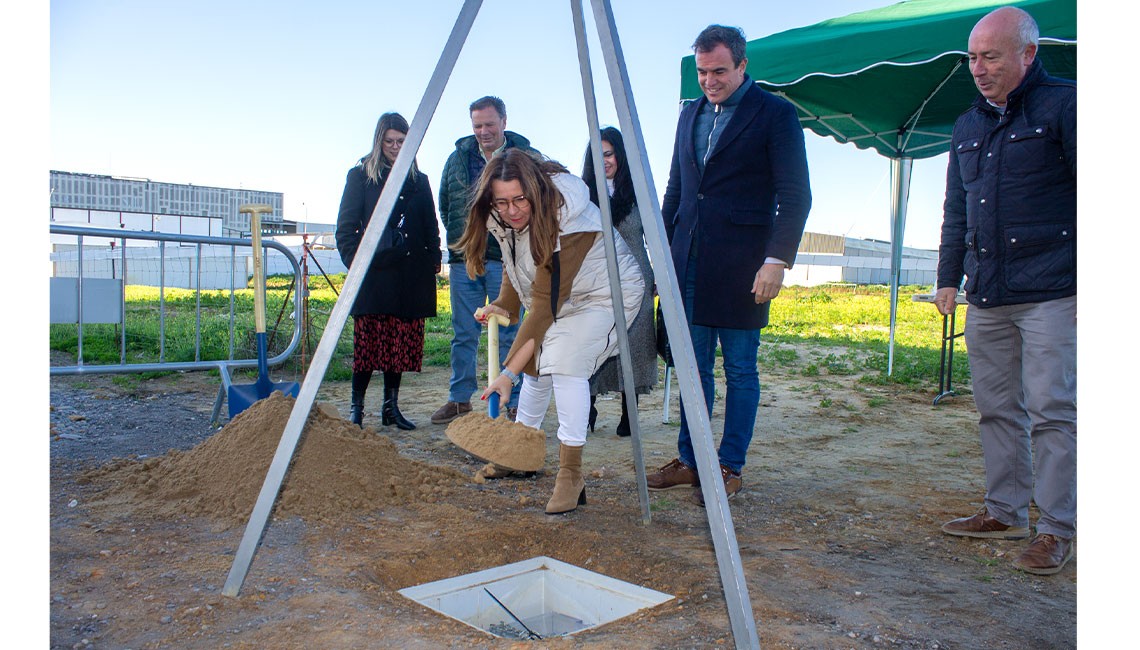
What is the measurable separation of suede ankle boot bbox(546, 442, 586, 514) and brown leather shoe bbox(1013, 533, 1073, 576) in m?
1.56

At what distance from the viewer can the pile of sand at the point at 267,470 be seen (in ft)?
10.9

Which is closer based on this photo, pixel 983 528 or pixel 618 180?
pixel 983 528

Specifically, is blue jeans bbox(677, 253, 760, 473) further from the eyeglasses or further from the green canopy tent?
the green canopy tent

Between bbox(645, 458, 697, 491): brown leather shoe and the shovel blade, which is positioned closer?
bbox(645, 458, 697, 491): brown leather shoe

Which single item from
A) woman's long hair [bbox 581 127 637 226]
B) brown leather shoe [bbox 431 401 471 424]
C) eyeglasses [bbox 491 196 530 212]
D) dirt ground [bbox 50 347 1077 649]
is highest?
woman's long hair [bbox 581 127 637 226]

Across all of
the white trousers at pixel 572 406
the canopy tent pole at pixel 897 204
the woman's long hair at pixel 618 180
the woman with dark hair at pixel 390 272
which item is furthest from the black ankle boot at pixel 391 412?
the canopy tent pole at pixel 897 204

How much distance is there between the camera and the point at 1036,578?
269 centimetres

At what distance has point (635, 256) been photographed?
423 centimetres

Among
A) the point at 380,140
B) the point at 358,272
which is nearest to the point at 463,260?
the point at 380,140

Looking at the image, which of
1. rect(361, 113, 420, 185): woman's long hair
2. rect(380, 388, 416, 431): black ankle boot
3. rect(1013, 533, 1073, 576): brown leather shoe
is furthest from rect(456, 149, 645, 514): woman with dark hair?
rect(380, 388, 416, 431): black ankle boot

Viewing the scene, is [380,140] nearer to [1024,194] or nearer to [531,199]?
[531,199]

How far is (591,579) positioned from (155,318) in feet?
33.1

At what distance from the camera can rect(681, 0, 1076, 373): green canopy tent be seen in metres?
4.62

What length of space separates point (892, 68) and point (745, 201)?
284 cm
